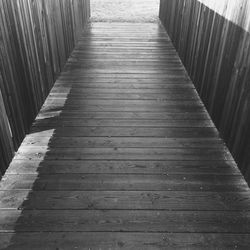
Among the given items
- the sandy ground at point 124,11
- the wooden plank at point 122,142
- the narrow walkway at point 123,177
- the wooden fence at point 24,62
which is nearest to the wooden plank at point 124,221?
the narrow walkway at point 123,177

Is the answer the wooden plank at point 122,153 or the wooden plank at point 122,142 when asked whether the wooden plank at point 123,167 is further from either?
the wooden plank at point 122,142

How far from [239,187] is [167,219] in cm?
88

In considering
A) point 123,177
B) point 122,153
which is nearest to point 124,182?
point 123,177

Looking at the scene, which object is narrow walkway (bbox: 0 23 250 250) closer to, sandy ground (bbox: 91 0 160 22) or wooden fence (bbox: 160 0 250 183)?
wooden fence (bbox: 160 0 250 183)

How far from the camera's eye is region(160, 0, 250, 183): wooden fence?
10.1 feet

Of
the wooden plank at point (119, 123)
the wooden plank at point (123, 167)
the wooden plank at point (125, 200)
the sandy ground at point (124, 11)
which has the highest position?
the wooden plank at point (125, 200)

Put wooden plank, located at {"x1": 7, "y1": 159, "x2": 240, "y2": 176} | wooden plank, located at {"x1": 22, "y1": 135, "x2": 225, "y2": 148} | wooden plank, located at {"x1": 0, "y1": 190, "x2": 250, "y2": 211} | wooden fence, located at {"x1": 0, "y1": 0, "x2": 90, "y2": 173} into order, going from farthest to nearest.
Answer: wooden plank, located at {"x1": 22, "y1": 135, "x2": 225, "y2": 148}
wooden plank, located at {"x1": 7, "y1": 159, "x2": 240, "y2": 176}
wooden fence, located at {"x1": 0, "y1": 0, "x2": 90, "y2": 173}
wooden plank, located at {"x1": 0, "y1": 190, "x2": 250, "y2": 211}

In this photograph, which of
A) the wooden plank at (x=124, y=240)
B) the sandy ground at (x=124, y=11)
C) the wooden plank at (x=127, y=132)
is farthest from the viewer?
the sandy ground at (x=124, y=11)

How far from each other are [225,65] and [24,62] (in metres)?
2.46

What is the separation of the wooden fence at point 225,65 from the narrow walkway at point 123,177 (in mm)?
240

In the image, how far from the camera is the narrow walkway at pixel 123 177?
8.15 ft

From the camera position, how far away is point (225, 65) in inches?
144

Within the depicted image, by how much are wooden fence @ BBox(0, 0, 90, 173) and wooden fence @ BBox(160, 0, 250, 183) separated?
2.45 meters

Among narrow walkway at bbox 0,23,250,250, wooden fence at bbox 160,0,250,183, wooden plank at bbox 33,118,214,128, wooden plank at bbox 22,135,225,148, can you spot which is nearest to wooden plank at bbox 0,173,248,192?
narrow walkway at bbox 0,23,250,250
